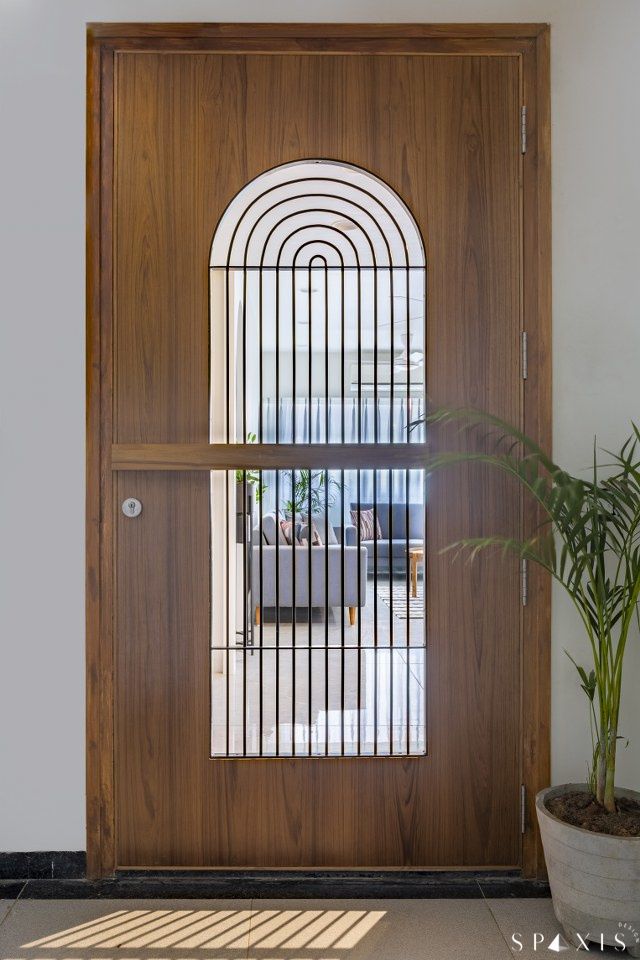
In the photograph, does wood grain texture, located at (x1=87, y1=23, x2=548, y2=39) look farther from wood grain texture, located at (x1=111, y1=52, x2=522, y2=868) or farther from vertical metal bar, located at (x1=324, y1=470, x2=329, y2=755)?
vertical metal bar, located at (x1=324, y1=470, x2=329, y2=755)

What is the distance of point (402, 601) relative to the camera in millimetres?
1994

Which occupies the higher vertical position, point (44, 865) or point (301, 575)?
point (301, 575)

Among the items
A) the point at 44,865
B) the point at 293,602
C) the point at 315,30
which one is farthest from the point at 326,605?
the point at 315,30

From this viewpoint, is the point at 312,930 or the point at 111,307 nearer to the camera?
the point at 312,930

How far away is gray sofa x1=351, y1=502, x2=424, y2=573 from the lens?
1965 millimetres

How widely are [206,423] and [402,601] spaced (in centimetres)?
71

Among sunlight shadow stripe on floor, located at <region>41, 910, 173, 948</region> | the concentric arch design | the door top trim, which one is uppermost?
the door top trim

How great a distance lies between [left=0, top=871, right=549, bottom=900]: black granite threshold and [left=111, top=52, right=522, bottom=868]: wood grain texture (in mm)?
38

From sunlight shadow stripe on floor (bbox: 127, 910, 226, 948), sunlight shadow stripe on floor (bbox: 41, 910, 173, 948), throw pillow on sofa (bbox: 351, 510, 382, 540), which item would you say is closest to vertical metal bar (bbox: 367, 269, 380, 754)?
throw pillow on sofa (bbox: 351, 510, 382, 540)

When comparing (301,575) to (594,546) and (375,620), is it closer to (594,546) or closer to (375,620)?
(375,620)

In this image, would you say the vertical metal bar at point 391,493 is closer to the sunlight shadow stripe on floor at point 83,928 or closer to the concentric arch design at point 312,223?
the concentric arch design at point 312,223

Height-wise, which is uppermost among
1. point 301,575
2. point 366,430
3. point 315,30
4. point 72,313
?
point 315,30

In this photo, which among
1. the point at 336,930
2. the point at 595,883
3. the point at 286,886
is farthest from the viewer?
the point at 286,886

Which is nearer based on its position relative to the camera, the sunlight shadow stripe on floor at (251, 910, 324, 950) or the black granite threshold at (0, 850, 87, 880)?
the sunlight shadow stripe on floor at (251, 910, 324, 950)
